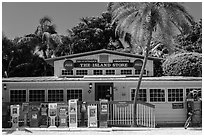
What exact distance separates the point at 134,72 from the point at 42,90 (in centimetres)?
559

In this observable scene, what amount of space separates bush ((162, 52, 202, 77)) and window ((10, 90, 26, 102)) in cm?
1370

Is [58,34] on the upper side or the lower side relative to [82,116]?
upper

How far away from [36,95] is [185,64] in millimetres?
14361

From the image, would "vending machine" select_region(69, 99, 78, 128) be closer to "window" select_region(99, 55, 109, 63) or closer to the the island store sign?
the the island store sign

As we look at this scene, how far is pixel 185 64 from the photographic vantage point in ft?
90.1

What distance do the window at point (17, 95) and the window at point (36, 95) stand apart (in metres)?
0.35

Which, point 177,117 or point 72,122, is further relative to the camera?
point 177,117

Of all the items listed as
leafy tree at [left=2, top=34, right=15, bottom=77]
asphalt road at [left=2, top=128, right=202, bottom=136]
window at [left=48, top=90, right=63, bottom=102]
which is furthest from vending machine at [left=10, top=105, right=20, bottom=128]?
leafy tree at [left=2, top=34, right=15, bottom=77]

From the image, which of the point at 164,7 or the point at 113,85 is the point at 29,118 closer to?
the point at 113,85

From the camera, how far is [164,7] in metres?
14.3

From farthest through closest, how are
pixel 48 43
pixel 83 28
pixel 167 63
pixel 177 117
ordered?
pixel 83 28 < pixel 48 43 < pixel 167 63 < pixel 177 117

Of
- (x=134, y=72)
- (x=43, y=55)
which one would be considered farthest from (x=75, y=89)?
(x=43, y=55)

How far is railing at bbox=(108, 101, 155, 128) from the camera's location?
627 inches

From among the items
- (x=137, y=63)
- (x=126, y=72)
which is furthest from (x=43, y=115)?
(x=137, y=63)
